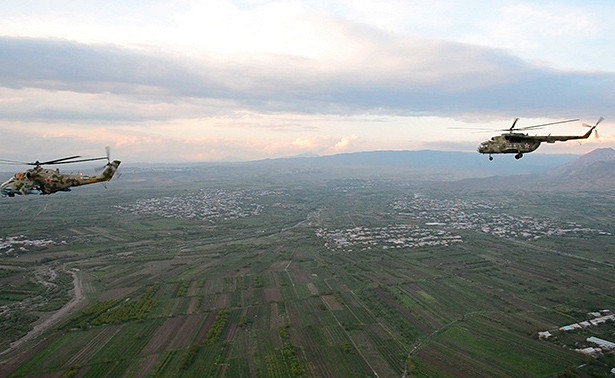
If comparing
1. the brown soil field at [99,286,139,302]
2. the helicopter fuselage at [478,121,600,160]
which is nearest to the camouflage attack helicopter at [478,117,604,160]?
the helicopter fuselage at [478,121,600,160]

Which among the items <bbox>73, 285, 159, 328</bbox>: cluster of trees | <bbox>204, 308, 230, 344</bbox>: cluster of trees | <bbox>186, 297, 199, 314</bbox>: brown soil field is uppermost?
<bbox>73, 285, 159, 328</bbox>: cluster of trees

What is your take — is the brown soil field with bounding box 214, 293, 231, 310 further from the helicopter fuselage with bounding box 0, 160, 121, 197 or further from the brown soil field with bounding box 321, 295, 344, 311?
the helicopter fuselage with bounding box 0, 160, 121, 197

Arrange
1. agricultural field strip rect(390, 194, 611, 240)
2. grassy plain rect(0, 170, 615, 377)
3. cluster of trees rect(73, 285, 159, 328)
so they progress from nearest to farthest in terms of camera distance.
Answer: grassy plain rect(0, 170, 615, 377)
cluster of trees rect(73, 285, 159, 328)
agricultural field strip rect(390, 194, 611, 240)

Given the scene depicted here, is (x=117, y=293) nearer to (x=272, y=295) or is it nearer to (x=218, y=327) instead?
(x=218, y=327)

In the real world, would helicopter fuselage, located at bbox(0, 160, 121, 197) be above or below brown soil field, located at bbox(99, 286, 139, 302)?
above

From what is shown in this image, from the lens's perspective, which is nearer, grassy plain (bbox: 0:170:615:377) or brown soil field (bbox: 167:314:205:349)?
grassy plain (bbox: 0:170:615:377)

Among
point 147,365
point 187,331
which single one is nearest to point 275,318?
point 187,331

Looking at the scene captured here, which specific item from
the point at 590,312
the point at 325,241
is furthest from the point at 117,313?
the point at 590,312
